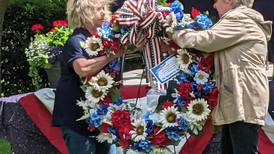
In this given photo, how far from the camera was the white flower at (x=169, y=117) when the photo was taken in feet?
12.3

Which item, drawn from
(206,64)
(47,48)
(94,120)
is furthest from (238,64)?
(47,48)

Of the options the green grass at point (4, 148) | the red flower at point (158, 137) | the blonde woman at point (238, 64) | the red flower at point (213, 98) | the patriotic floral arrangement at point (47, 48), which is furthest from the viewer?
the green grass at point (4, 148)

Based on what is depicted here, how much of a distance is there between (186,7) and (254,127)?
11.5ft

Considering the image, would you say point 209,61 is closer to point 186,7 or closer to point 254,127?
point 254,127

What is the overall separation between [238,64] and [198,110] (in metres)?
0.39

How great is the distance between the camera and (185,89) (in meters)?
3.75

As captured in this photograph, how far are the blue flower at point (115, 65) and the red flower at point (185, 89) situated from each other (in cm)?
44

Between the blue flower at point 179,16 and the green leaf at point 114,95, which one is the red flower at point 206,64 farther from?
the green leaf at point 114,95

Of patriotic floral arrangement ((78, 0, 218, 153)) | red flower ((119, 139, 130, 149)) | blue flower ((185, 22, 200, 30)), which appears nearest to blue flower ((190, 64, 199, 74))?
patriotic floral arrangement ((78, 0, 218, 153))

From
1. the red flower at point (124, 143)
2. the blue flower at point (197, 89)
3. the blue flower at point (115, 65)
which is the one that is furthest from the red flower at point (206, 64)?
the red flower at point (124, 143)

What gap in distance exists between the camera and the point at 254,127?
364 cm

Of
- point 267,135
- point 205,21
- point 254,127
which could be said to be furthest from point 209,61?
point 267,135

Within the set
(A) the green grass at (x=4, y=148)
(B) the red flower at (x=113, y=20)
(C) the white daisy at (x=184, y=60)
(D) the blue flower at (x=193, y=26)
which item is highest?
(B) the red flower at (x=113, y=20)

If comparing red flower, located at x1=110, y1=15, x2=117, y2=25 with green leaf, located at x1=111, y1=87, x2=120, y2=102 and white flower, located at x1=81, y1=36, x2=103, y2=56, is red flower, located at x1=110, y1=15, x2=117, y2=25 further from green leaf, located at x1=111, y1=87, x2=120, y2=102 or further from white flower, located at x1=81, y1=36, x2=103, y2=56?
green leaf, located at x1=111, y1=87, x2=120, y2=102
